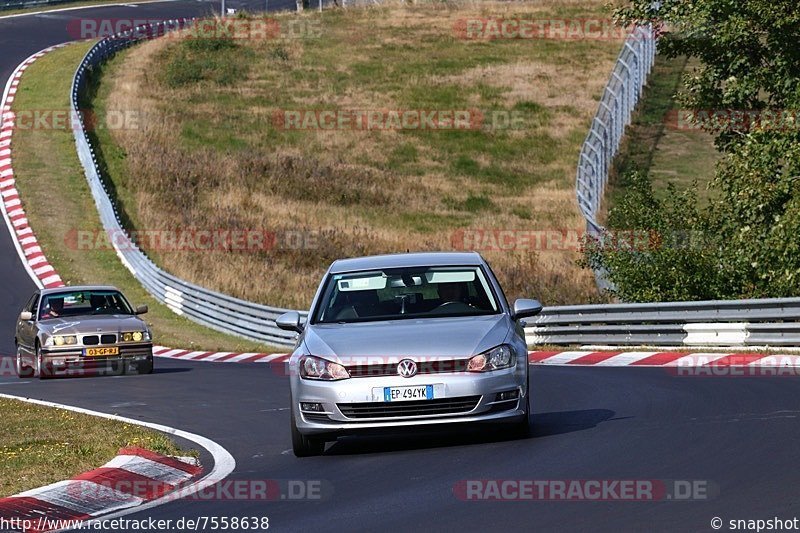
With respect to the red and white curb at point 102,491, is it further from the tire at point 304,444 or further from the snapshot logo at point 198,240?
the snapshot logo at point 198,240

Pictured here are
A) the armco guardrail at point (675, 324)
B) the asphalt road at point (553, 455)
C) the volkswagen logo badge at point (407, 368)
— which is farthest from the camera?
the armco guardrail at point (675, 324)

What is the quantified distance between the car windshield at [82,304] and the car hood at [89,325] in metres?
0.37

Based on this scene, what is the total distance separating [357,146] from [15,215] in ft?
65.0

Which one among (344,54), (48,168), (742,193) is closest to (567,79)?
(344,54)

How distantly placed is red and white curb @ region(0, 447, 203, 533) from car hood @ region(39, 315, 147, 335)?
1110cm

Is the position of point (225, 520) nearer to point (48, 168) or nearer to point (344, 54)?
point (48, 168)

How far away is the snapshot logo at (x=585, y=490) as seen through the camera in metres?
8.30

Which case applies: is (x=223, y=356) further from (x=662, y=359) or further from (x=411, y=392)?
(x=411, y=392)

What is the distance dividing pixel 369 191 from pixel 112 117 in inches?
456

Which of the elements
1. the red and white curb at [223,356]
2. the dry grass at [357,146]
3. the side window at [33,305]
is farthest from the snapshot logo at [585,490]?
the dry grass at [357,146]

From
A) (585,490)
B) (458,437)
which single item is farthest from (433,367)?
(585,490)

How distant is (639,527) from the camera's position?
24.2 feet

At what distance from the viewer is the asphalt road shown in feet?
26.1

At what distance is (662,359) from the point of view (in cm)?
1988
